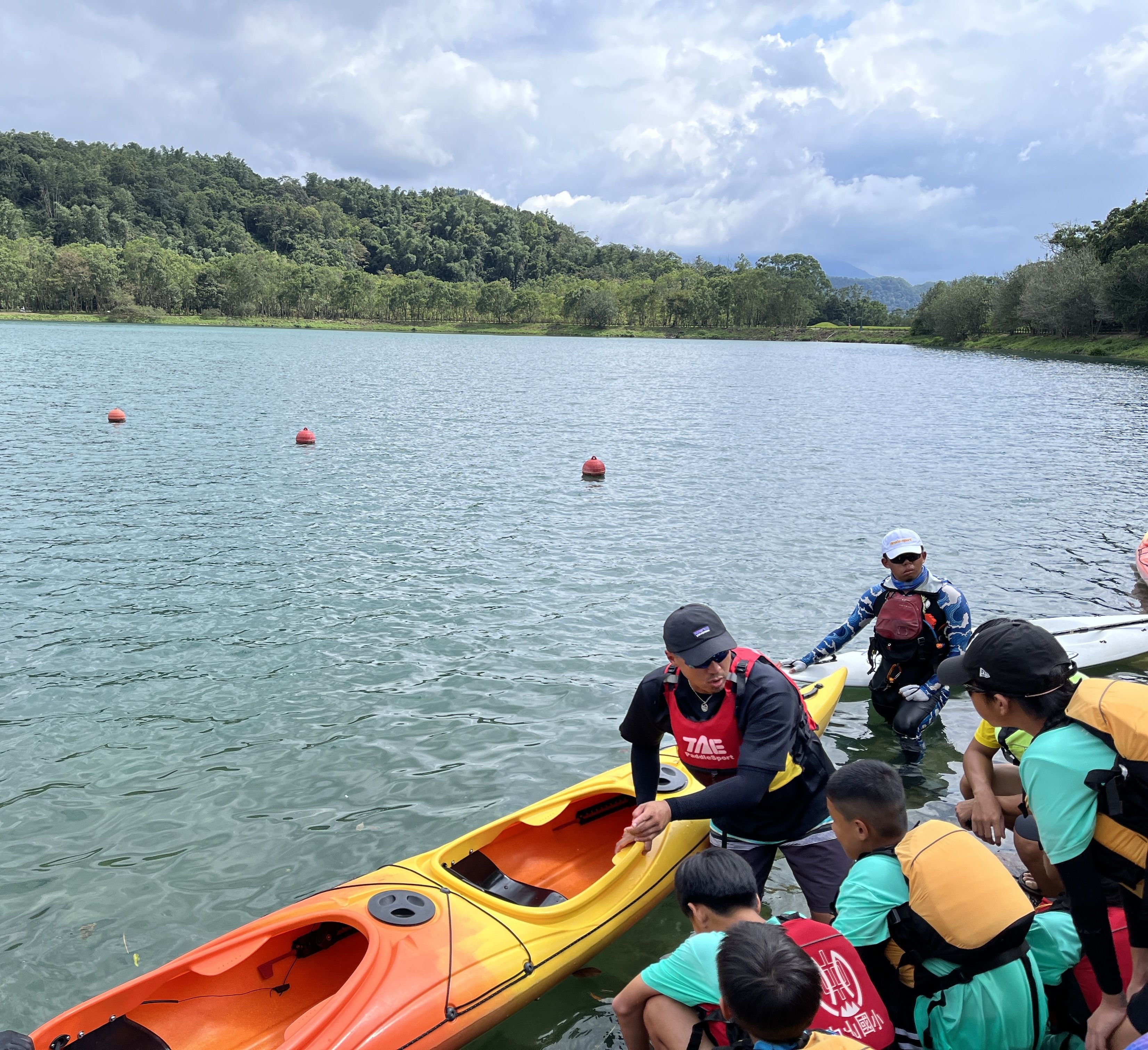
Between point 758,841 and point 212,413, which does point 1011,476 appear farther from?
point 212,413

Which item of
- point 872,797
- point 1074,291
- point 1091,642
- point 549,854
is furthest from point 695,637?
point 1074,291

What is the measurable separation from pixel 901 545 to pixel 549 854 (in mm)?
3530

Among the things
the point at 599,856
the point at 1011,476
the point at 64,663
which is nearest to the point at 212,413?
the point at 64,663

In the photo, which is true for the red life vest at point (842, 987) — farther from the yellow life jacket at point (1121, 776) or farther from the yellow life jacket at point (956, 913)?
the yellow life jacket at point (1121, 776)

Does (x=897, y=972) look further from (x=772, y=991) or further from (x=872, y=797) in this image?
(x=772, y=991)

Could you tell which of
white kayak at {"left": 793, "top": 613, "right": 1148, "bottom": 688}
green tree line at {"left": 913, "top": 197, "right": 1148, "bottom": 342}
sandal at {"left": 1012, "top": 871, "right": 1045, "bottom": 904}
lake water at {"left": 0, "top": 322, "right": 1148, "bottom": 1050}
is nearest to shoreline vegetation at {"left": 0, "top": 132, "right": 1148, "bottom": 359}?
green tree line at {"left": 913, "top": 197, "right": 1148, "bottom": 342}

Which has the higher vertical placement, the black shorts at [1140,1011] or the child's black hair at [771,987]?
the child's black hair at [771,987]

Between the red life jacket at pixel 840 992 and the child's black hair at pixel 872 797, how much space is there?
0.51 meters

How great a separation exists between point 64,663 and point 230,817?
3.92 meters

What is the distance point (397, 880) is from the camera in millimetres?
5188

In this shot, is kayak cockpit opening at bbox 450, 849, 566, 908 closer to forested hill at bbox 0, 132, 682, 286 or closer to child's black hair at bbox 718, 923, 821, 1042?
child's black hair at bbox 718, 923, 821, 1042

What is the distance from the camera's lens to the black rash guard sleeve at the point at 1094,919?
3.10m

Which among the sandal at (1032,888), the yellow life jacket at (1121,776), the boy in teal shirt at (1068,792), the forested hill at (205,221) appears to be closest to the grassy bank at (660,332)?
the forested hill at (205,221)

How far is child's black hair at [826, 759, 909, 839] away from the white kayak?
17.0ft
